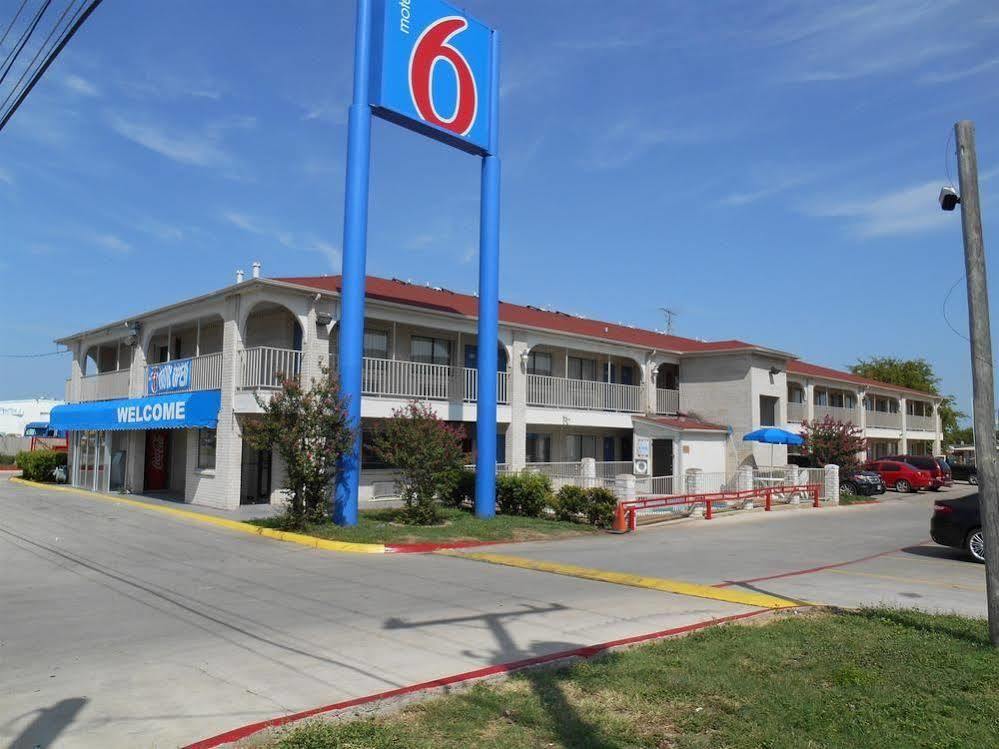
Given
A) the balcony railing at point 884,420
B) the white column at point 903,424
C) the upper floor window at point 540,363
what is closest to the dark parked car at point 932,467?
the balcony railing at point 884,420

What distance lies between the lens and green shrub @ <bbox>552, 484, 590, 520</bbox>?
20719 millimetres

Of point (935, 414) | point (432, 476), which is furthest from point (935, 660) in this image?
point (935, 414)

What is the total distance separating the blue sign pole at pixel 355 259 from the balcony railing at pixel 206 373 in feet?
21.7

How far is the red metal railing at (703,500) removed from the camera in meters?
19.7

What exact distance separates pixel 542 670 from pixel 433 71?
16.3 metres

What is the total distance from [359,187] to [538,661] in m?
13.6

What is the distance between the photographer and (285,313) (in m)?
24.5

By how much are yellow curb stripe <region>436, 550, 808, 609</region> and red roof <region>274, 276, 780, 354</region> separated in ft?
36.2

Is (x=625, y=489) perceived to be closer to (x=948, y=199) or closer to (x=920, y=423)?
(x=948, y=199)

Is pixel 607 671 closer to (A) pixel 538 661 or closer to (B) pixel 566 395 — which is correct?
(A) pixel 538 661

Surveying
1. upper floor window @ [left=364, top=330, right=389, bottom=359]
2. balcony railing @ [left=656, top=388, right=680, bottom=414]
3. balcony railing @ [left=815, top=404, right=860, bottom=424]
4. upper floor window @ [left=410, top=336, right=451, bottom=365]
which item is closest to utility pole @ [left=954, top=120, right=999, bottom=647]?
upper floor window @ [left=364, top=330, right=389, bottom=359]

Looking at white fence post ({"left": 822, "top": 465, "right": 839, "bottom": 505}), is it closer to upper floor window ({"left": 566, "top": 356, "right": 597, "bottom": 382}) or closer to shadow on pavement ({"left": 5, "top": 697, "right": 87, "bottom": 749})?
upper floor window ({"left": 566, "top": 356, "right": 597, "bottom": 382})

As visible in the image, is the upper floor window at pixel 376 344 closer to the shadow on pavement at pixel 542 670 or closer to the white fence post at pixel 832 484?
the shadow on pavement at pixel 542 670

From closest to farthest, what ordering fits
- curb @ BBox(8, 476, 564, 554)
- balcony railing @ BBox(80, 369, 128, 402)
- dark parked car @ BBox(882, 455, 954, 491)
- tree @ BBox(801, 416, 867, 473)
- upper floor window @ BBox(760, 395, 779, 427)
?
curb @ BBox(8, 476, 564, 554), balcony railing @ BBox(80, 369, 128, 402), tree @ BBox(801, 416, 867, 473), upper floor window @ BBox(760, 395, 779, 427), dark parked car @ BBox(882, 455, 954, 491)
